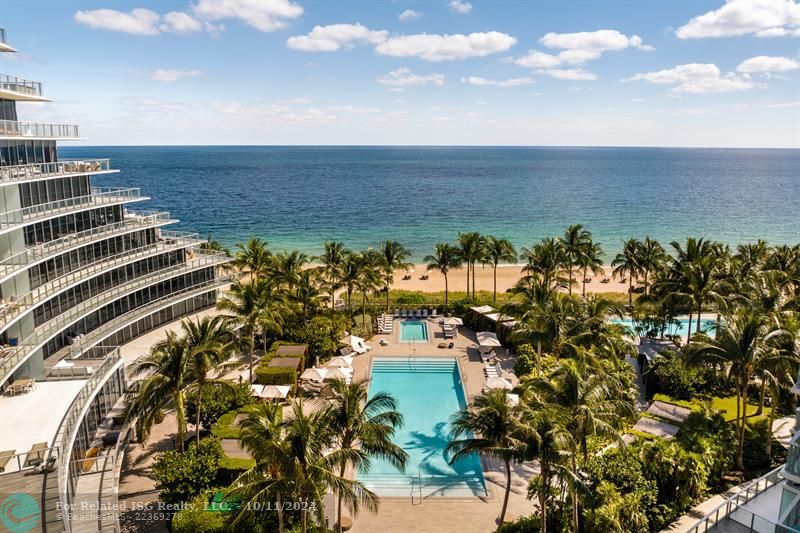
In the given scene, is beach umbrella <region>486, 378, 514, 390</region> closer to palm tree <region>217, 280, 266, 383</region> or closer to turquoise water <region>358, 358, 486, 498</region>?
turquoise water <region>358, 358, 486, 498</region>

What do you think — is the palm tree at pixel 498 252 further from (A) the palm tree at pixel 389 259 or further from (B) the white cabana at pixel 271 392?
(B) the white cabana at pixel 271 392

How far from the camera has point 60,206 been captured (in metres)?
33.8

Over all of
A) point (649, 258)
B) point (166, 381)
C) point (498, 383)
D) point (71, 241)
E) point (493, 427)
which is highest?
point (71, 241)

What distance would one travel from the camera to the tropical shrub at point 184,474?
76.4 ft

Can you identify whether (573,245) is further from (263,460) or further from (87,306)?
(87,306)

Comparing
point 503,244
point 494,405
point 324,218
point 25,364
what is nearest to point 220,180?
point 324,218

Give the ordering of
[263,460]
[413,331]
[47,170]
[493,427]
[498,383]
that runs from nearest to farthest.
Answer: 1. [263,460]
2. [493,427]
3. [47,170]
4. [498,383]
5. [413,331]

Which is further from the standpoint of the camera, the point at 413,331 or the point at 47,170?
the point at 413,331

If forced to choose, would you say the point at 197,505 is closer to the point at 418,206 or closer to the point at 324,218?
the point at 324,218

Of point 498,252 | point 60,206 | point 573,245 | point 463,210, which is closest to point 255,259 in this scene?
point 60,206

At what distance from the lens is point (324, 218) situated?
119 m

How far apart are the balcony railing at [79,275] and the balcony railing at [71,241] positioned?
1689 millimetres

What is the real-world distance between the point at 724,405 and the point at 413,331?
25.3m

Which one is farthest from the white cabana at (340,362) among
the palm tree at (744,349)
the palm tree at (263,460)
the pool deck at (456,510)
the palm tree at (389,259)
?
the palm tree at (744,349)
